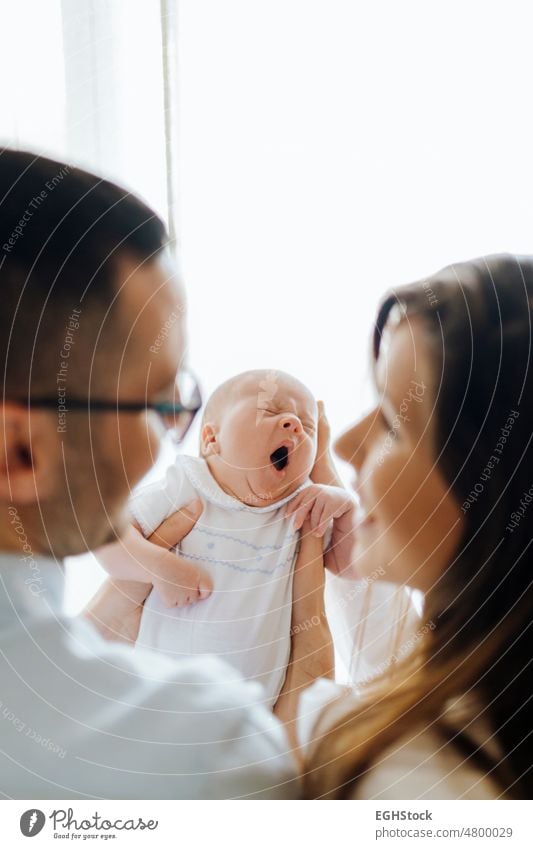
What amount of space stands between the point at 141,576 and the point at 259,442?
0.37 ft

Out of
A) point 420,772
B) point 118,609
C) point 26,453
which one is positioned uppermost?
point 26,453

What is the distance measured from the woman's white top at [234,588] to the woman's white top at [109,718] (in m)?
0.02

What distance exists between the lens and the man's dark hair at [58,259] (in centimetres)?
58

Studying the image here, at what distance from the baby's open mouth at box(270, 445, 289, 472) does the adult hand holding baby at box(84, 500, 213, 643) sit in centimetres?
5

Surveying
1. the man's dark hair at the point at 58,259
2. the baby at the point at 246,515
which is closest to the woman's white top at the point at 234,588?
the baby at the point at 246,515

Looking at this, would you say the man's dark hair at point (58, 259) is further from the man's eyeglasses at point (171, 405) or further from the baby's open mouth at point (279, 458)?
the baby's open mouth at point (279, 458)

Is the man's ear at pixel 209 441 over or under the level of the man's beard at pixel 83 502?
over

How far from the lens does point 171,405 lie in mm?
580

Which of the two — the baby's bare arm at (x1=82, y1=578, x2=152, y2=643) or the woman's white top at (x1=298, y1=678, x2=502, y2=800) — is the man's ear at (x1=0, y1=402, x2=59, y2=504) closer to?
the baby's bare arm at (x1=82, y1=578, x2=152, y2=643)

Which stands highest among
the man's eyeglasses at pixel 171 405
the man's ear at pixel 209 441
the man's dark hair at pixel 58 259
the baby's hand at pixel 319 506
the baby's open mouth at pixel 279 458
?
the man's dark hair at pixel 58 259

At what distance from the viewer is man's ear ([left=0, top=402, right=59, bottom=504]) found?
0.58 m

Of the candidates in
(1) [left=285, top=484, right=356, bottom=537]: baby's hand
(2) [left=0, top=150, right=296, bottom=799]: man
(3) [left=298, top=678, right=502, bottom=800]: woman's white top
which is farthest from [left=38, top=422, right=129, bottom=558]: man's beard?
(3) [left=298, top=678, right=502, bottom=800]: woman's white top

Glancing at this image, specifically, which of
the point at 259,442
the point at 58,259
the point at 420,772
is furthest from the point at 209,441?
the point at 420,772

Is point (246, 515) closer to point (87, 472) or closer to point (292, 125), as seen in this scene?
point (87, 472)
